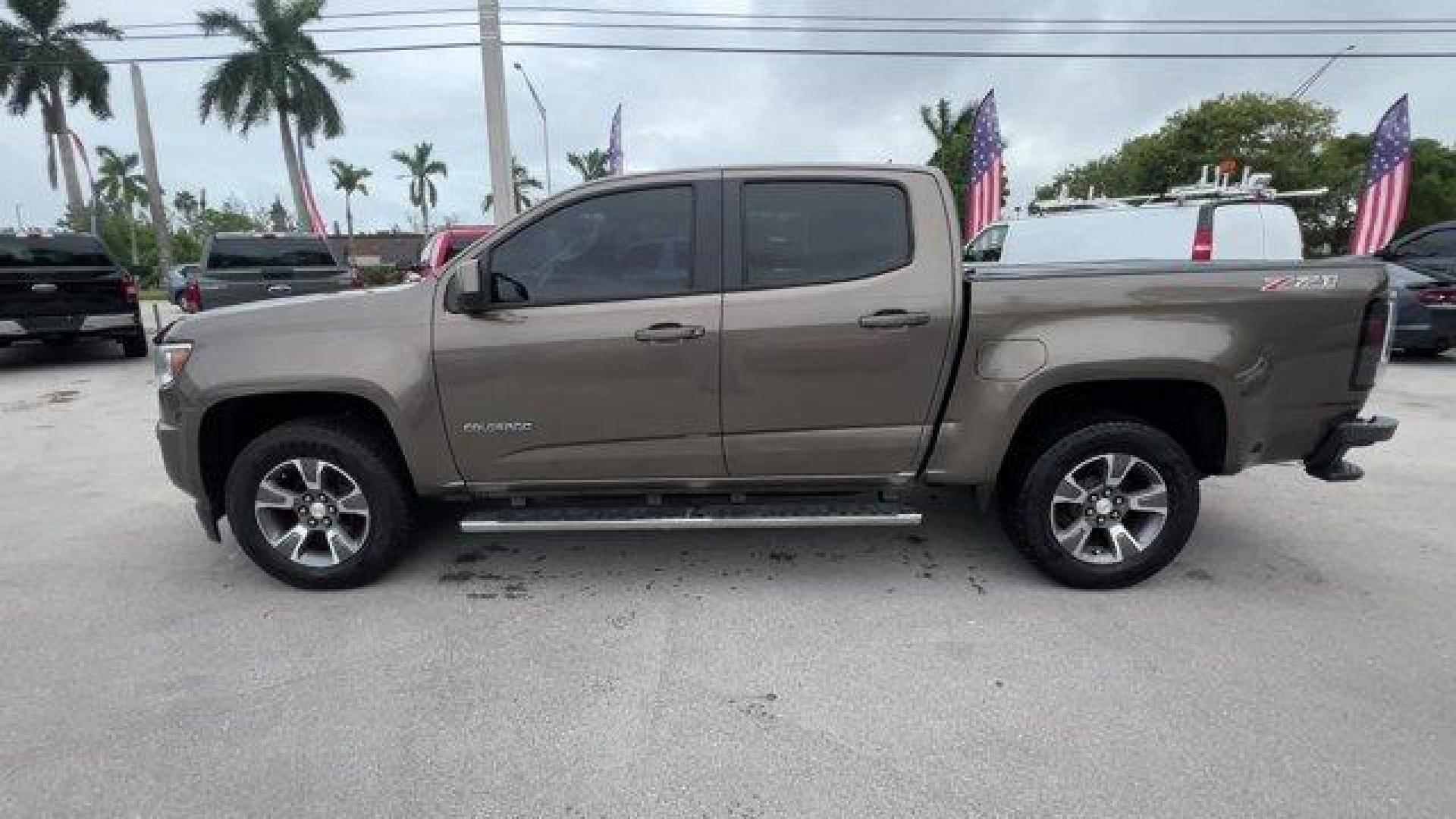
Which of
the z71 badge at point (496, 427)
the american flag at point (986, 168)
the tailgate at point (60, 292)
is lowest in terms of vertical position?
the z71 badge at point (496, 427)

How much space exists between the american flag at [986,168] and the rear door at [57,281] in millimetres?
15920

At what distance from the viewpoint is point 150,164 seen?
25.8 meters

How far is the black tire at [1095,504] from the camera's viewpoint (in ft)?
11.5

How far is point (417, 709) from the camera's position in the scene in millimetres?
2840

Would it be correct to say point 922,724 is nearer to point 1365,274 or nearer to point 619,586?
point 619,586

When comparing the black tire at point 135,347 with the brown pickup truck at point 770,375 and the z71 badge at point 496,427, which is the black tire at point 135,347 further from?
the z71 badge at point 496,427

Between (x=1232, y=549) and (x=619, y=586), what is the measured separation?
10.2ft

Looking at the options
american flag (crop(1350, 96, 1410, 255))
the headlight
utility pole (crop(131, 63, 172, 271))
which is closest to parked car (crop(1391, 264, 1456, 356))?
american flag (crop(1350, 96, 1410, 255))

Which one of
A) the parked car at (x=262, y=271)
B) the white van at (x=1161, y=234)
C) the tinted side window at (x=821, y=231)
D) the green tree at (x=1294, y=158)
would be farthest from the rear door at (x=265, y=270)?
the green tree at (x=1294, y=158)

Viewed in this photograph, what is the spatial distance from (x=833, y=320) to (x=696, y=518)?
1.06 metres

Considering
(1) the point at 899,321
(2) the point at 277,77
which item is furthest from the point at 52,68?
(1) the point at 899,321

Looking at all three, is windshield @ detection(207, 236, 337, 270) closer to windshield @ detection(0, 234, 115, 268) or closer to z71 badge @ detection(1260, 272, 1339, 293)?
windshield @ detection(0, 234, 115, 268)

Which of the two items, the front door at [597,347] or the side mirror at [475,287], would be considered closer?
the side mirror at [475,287]

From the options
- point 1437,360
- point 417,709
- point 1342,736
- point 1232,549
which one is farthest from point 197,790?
point 1437,360
